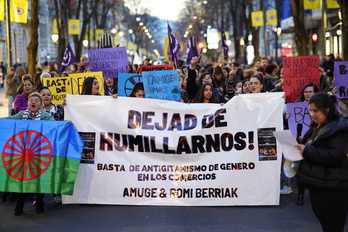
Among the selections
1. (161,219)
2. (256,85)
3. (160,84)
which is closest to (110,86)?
(160,84)

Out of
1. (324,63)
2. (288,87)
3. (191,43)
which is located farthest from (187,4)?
(288,87)

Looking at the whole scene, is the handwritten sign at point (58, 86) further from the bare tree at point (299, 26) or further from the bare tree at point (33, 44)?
the bare tree at point (299, 26)

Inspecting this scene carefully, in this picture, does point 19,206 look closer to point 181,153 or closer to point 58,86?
point 181,153

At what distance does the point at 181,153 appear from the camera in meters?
8.82

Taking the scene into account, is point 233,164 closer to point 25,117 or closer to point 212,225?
point 212,225

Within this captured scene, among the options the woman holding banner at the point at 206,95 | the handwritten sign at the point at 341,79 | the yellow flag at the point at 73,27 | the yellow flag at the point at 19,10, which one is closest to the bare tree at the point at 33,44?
the yellow flag at the point at 19,10

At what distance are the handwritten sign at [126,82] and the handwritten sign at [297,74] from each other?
293cm

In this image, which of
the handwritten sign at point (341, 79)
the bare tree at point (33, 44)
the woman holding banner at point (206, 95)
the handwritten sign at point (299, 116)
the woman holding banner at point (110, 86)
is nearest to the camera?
the handwritten sign at point (299, 116)

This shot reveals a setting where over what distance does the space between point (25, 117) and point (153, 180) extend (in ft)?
6.10

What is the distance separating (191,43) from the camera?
65.3ft

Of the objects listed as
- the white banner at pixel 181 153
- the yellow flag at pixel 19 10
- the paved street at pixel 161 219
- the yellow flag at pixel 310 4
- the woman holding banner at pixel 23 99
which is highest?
the yellow flag at pixel 310 4

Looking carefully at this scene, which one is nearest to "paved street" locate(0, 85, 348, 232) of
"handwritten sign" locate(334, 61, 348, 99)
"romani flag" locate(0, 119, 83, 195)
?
"romani flag" locate(0, 119, 83, 195)

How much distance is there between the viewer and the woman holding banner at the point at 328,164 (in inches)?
214

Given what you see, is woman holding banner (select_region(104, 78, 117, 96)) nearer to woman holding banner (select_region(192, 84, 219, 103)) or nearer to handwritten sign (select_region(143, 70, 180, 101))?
handwritten sign (select_region(143, 70, 180, 101))
